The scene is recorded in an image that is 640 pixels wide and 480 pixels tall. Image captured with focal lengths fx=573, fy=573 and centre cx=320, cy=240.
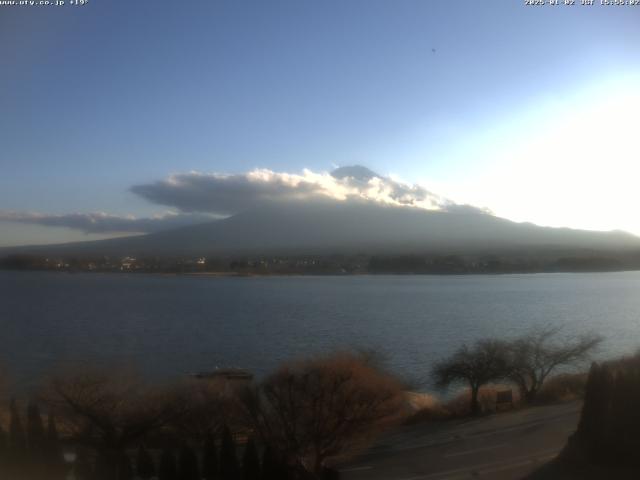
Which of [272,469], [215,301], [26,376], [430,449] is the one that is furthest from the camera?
[215,301]

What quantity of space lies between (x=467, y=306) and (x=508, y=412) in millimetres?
12164

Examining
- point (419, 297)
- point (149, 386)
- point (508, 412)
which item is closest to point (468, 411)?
point (508, 412)

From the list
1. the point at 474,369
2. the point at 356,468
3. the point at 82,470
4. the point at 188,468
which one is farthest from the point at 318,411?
→ the point at 474,369

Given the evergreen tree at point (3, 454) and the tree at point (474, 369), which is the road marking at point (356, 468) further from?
the tree at point (474, 369)

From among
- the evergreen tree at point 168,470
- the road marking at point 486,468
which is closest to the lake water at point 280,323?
the evergreen tree at point 168,470

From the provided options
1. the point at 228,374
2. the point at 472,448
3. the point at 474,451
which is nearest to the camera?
the point at 474,451

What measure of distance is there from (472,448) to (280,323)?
10.4 m

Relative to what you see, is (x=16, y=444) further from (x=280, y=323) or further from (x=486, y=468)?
(x=280, y=323)

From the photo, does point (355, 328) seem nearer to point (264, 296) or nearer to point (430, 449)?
point (430, 449)

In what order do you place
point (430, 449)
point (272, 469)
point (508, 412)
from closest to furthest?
point (272, 469), point (430, 449), point (508, 412)

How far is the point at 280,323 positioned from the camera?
1648 cm

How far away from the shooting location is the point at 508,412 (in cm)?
870

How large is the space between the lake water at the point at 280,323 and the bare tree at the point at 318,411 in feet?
13.4

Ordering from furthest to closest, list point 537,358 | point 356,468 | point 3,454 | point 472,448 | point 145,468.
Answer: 1. point 537,358
2. point 472,448
3. point 356,468
4. point 145,468
5. point 3,454
